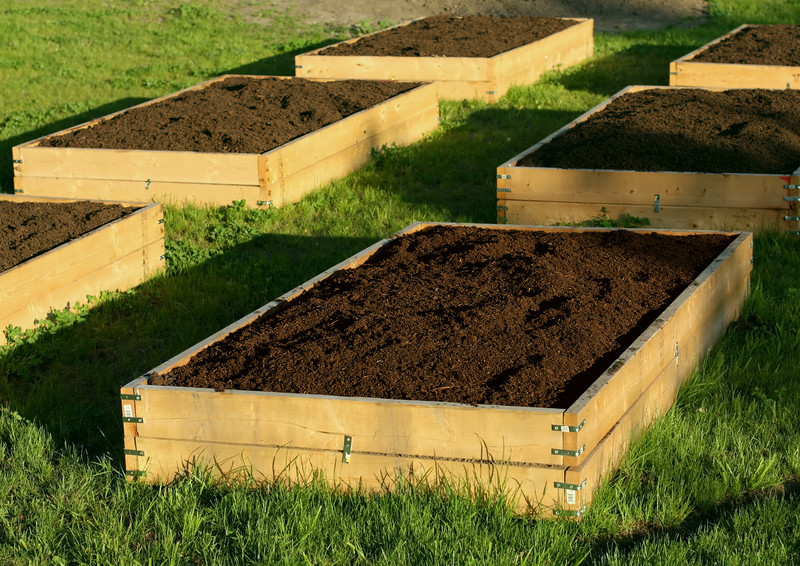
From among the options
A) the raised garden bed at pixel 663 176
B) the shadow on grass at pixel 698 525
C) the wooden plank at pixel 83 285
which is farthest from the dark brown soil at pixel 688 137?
the shadow on grass at pixel 698 525

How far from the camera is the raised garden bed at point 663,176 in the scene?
8461 millimetres

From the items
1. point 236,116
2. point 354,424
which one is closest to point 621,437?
point 354,424

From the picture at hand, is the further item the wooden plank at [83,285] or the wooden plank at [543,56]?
the wooden plank at [543,56]

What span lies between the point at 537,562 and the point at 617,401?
1.10 metres

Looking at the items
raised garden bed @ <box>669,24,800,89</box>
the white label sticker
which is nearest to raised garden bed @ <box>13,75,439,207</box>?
raised garden bed @ <box>669,24,800,89</box>

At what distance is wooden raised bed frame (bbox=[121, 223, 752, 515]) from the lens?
4547mm

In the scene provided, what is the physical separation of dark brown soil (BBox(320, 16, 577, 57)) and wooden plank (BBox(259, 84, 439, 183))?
265cm

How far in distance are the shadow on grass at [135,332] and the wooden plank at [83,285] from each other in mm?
112

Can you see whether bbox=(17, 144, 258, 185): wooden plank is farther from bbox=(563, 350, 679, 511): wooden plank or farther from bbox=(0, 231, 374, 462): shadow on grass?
bbox=(563, 350, 679, 511): wooden plank

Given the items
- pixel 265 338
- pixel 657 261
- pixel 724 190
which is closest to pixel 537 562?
pixel 265 338

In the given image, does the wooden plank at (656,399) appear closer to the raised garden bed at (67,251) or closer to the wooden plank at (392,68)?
the raised garden bed at (67,251)

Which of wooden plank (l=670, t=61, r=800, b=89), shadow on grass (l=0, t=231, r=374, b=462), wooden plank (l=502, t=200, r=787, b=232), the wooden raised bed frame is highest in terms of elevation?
wooden plank (l=670, t=61, r=800, b=89)

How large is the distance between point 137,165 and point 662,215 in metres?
4.29

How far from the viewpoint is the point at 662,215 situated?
28.3 feet
